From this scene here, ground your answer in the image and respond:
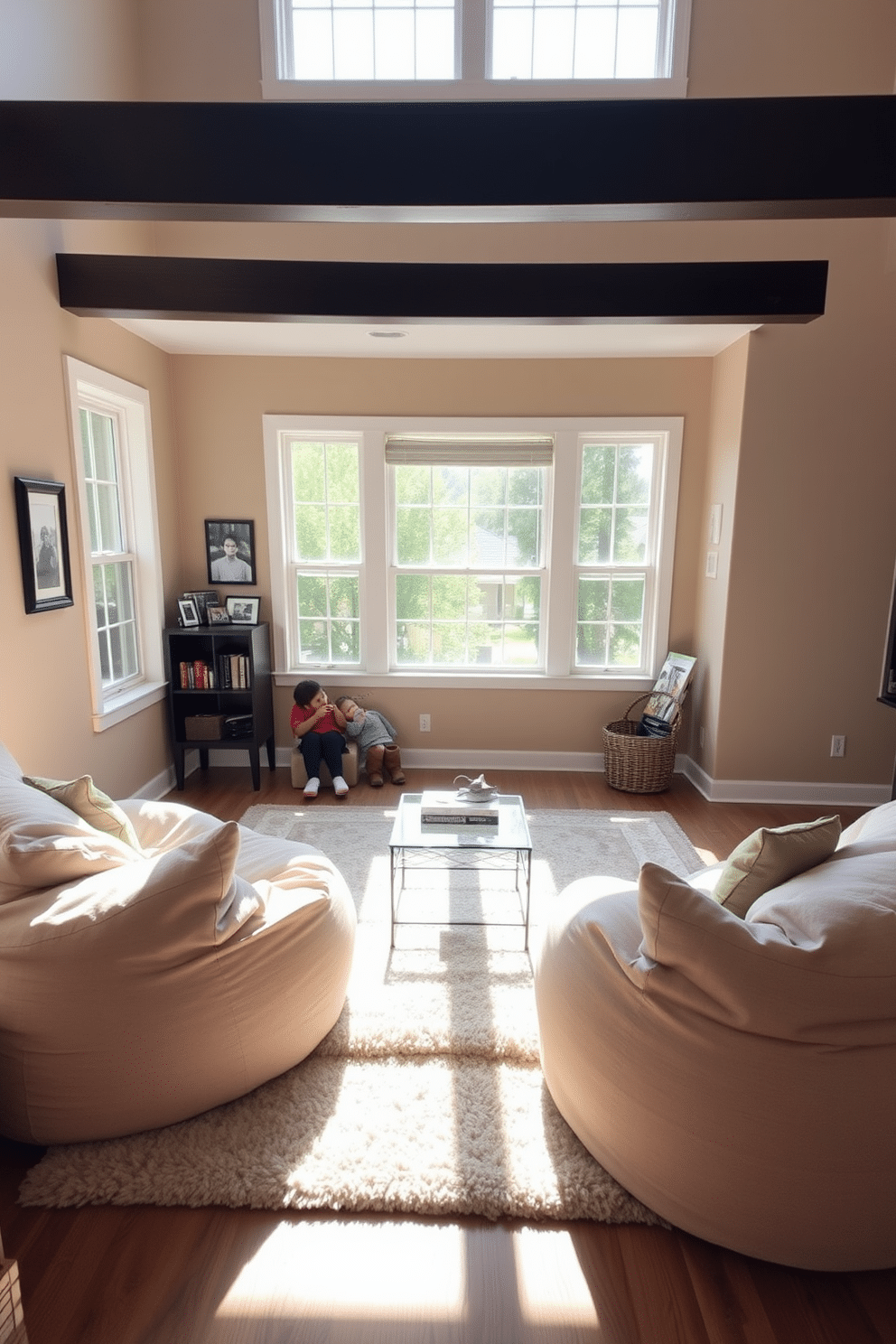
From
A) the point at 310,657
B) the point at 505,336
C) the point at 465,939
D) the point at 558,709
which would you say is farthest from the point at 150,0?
the point at 465,939

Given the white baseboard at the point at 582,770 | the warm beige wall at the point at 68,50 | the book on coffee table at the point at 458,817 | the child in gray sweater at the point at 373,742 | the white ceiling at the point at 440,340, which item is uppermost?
the warm beige wall at the point at 68,50

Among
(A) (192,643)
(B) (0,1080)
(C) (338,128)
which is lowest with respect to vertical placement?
(B) (0,1080)

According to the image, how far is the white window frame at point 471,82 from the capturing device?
3.79m

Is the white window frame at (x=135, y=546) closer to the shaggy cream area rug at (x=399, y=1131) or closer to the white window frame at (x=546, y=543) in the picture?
the white window frame at (x=546, y=543)

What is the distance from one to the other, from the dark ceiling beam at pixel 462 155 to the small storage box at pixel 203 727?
3.01 m

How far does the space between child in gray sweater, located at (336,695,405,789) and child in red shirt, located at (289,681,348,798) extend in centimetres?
15

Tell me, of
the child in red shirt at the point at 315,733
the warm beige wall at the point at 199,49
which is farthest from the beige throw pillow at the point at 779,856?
the warm beige wall at the point at 199,49

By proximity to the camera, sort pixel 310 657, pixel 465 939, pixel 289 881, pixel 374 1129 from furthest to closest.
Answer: pixel 310 657 → pixel 465 939 → pixel 289 881 → pixel 374 1129

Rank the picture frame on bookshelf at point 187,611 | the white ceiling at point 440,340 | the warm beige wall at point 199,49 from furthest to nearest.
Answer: the picture frame on bookshelf at point 187,611 < the warm beige wall at point 199,49 < the white ceiling at point 440,340

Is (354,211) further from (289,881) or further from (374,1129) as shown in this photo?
(374,1129)

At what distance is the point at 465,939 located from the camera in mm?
2861

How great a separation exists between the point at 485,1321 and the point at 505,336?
3847mm

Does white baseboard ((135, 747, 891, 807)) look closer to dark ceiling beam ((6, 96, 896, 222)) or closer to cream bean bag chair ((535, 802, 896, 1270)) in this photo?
cream bean bag chair ((535, 802, 896, 1270))

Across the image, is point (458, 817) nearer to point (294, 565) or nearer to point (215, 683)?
point (215, 683)
